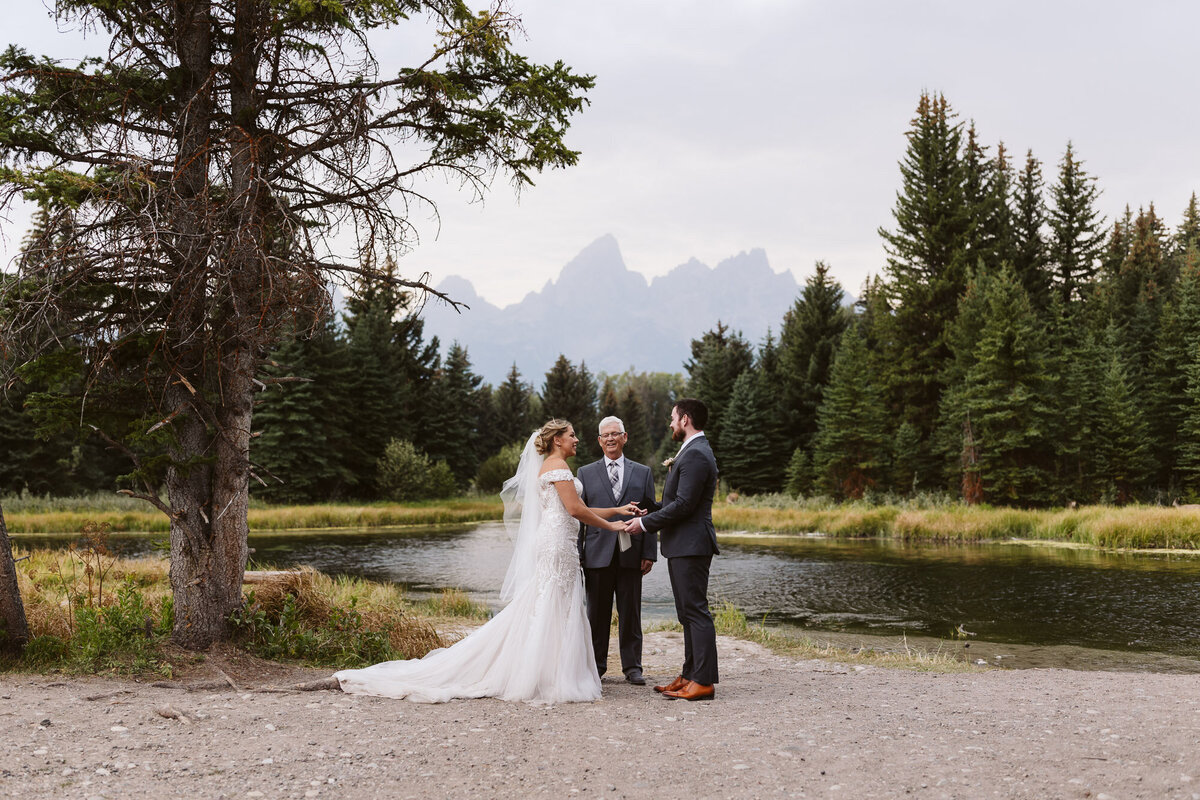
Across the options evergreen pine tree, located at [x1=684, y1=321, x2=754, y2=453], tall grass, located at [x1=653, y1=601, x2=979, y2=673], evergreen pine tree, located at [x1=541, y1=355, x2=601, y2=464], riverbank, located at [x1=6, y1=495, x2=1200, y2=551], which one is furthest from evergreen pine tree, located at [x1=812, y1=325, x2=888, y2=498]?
tall grass, located at [x1=653, y1=601, x2=979, y2=673]

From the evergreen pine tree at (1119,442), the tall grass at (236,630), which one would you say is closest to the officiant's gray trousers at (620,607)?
the tall grass at (236,630)

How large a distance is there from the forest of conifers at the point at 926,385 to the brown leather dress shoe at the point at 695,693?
2131 cm

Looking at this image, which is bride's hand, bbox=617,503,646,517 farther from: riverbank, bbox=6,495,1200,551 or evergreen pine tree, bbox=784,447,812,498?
evergreen pine tree, bbox=784,447,812,498

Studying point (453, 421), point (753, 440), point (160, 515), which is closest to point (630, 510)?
point (160, 515)

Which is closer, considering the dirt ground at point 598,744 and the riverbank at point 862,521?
the dirt ground at point 598,744

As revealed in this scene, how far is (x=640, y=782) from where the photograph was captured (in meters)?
4.82

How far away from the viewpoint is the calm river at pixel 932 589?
12.6 m

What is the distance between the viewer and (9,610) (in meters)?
7.35

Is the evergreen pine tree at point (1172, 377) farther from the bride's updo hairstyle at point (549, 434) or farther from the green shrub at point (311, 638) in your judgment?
the green shrub at point (311, 638)

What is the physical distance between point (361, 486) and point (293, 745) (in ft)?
158

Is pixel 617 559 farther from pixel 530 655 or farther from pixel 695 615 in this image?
pixel 530 655

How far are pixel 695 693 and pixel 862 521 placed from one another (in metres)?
26.3

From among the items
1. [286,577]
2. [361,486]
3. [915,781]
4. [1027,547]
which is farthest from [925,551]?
[361,486]

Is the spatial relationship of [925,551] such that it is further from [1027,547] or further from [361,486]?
[361,486]
